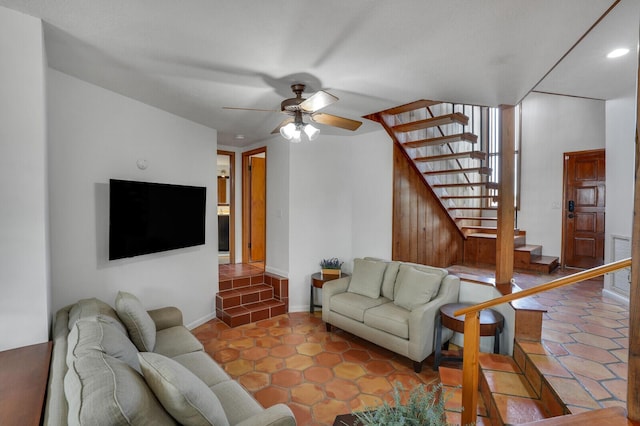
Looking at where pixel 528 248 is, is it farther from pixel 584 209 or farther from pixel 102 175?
pixel 102 175

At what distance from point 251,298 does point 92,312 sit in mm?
2350

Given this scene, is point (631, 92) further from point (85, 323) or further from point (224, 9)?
point (85, 323)

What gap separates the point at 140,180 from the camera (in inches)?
121

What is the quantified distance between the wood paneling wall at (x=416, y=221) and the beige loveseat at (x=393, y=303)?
0.64 metres

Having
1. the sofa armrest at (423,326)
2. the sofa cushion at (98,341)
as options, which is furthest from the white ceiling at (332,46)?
the sofa armrest at (423,326)

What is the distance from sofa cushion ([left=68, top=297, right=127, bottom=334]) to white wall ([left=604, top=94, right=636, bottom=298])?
15.6 feet

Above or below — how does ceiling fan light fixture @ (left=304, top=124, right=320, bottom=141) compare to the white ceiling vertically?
below

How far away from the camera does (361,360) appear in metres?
3.04

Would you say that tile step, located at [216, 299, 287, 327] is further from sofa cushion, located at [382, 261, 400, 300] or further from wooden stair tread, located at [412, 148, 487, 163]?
wooden stair tread, located at [412, 148, 487, 163]

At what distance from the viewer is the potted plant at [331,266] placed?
4.24 metres

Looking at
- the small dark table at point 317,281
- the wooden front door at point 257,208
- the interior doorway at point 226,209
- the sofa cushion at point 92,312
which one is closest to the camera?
the sofa cushion at point 92,312

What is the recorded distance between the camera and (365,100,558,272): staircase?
361cm

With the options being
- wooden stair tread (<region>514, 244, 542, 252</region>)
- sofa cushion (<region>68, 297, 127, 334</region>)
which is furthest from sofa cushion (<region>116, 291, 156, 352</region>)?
wooden stair tread (<region>514, 244, 542, 252</region>)

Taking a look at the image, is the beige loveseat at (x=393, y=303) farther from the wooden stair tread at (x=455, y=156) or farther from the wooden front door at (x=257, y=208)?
the wooden front door at (x=257, y=208)
